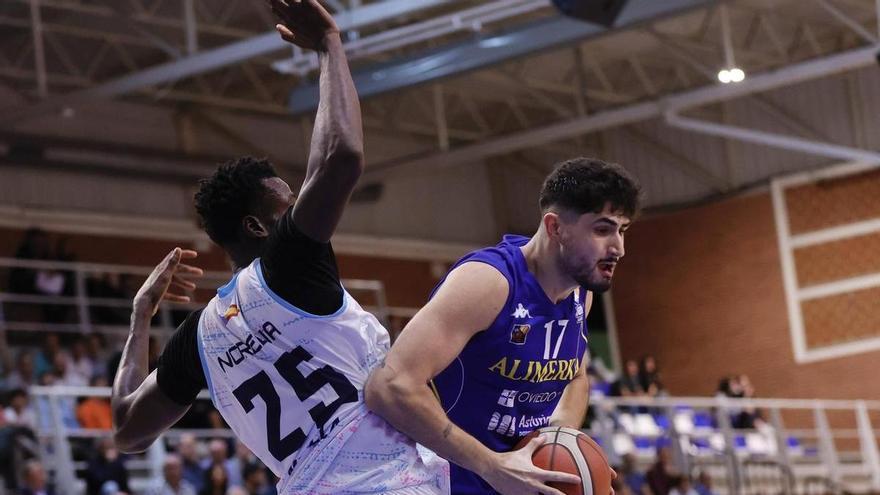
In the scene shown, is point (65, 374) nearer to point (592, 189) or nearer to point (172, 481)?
point (172, 481)

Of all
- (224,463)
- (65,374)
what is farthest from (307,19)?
(65,374)

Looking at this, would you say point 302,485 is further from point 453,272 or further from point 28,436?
point 28,436

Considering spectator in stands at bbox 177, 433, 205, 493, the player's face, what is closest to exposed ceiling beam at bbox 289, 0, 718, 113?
spectator in stands at bbox 177, 433, 205, 493

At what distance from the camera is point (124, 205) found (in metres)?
24.7

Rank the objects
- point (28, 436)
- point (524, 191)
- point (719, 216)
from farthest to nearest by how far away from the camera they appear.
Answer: point (524, 191) < point (719, 216) < point (28, 436)

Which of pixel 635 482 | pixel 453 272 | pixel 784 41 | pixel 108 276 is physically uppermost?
pixel 784 41

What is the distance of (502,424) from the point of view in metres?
4.69

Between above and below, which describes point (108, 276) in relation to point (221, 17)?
below

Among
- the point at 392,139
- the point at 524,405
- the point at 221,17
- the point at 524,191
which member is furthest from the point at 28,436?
the point at 524,191

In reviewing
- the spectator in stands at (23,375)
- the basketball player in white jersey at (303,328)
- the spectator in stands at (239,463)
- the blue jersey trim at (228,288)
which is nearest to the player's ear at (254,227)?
the basketball player in white jersey at (303,328)

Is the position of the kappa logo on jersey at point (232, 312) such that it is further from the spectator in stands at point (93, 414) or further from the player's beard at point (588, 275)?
the spectator in stands at point (93, 414)

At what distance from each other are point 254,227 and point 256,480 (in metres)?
10.0

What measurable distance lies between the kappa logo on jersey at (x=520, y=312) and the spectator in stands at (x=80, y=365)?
13.4 metres

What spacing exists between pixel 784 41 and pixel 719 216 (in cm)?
413
